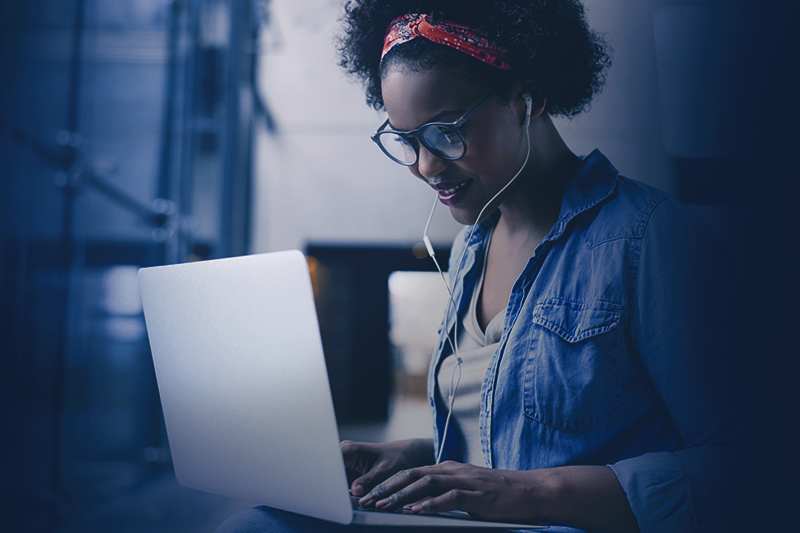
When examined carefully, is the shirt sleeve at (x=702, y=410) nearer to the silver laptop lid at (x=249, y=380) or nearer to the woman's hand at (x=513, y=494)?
the woman's hand at (x=513, y=494)

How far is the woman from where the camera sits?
1.76 ft

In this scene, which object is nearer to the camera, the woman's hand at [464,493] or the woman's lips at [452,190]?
the woman's hand at [464,493]

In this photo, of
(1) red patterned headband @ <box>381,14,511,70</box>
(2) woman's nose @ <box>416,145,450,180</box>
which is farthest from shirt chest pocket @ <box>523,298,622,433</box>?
(1) red patterned headband @ <box>381,14,511,70</box>

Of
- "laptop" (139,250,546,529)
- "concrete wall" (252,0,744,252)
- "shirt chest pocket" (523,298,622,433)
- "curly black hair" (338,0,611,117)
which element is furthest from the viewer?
"concrete wall" (252,0,744,252)

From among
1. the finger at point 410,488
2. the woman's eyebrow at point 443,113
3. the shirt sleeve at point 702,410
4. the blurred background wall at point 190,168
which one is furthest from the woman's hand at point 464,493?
the woman's eyebrow at point 443,113

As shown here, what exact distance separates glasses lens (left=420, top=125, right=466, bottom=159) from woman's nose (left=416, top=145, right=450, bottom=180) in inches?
0.5

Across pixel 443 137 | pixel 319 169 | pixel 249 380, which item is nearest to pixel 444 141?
pixel 443 137

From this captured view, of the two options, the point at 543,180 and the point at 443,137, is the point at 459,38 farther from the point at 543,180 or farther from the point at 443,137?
the point at 543,180

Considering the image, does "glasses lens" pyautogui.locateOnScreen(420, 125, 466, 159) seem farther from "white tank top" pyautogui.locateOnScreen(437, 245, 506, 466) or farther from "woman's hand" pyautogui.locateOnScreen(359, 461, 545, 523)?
"woman's hand" pyautogui.locateOnScreen(359, 461, 545, 523)

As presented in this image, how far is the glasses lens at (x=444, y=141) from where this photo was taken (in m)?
0.70

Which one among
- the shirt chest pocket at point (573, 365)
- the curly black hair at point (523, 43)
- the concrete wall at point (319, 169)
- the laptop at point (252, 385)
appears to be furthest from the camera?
the concrete wall at point (319, 169)

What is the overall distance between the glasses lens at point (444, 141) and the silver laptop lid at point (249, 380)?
1.09ft

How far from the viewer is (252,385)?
1.67ft

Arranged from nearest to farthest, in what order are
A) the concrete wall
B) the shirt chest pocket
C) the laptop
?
the laptop, the shirt chest pocket, the concrete wall
